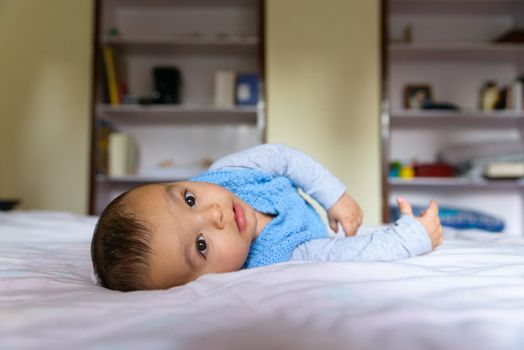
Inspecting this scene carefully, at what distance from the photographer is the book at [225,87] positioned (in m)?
2.90

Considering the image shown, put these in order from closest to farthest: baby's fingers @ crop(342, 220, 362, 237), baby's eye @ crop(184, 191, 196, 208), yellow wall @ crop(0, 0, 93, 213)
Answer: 1. baby's eye @ crop(184, 191, 196, 208)
2. baby's fingers @ crop(342, 220, 362, 237)
3. yellow wall @ crop(0, 0, 93, 213)

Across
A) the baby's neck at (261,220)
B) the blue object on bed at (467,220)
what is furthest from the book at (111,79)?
the baby's neck at (261,220)

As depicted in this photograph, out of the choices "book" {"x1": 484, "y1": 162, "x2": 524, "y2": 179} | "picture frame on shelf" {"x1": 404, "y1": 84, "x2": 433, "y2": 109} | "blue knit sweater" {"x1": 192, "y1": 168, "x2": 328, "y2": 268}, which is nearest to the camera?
"blue knit sweater" {"x1": 192, "y1": 168, "x2": 328, "y2": 268}

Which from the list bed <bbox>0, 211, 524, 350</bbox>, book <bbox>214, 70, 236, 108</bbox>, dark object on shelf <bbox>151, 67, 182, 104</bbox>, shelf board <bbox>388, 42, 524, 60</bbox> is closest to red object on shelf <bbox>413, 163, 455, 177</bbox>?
shelf board <bbox>388, 42, 524, 60</bbox>

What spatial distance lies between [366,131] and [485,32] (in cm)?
112

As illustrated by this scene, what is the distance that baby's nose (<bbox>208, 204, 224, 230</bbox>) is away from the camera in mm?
791

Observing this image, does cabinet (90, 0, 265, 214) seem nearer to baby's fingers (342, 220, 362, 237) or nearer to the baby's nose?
baby's fingers (342, 220, 362, 237)

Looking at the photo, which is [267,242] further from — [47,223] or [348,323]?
[47,223]

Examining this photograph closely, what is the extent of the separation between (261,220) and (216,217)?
9.7 inches

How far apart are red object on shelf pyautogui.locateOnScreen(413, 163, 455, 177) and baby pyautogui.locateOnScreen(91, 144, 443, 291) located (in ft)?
6.12

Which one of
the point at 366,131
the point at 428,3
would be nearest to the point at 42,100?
the point at 366,131

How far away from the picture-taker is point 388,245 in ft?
2.74

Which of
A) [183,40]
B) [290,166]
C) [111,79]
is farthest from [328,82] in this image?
[290,166]

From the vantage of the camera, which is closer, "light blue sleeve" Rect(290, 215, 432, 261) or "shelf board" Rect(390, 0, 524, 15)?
"light blue sleeve" Rect(290, 215, 432, 261)
